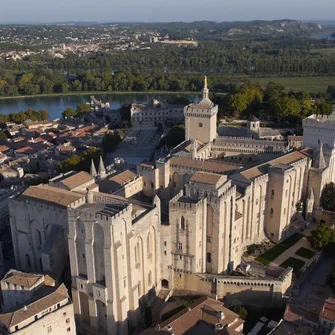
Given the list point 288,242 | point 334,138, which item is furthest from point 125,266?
point 334,138

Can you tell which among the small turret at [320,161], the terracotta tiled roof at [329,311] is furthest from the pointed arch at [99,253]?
the small turret at [320,161]

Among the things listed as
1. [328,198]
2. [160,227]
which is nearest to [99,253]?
[160,227]

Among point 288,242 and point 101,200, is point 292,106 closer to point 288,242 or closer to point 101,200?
point 288,242

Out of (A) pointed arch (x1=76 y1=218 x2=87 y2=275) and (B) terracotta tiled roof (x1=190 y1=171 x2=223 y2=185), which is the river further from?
(A) pointed arch (x1=76 y1=218 x2=87 y2=275)

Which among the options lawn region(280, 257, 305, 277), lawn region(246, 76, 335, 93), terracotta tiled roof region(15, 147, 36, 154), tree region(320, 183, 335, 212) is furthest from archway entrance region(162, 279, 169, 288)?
lawn region(246, 76, 335, 93)

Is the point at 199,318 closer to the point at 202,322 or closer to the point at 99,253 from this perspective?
the point at 202,322

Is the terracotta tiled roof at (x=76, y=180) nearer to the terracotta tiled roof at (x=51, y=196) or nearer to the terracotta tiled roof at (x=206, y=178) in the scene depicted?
the terracotta tiled roof at (x=51, y=196)

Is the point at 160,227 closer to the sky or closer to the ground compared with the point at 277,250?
closer to the sky
